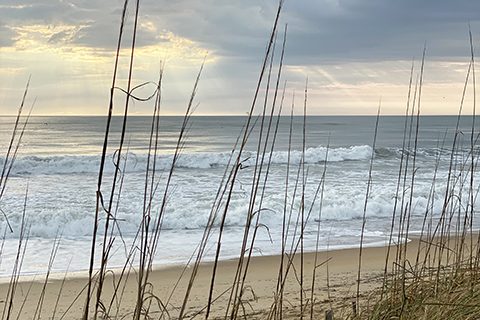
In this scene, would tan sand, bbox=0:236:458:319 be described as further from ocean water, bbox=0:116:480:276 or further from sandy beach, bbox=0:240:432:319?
ocean water, bbox=0:116:480:276

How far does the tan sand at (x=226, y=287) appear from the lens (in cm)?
550

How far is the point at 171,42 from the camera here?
215cm

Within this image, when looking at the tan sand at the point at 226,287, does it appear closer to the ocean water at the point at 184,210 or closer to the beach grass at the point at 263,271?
the beach grass at the point at 263,271

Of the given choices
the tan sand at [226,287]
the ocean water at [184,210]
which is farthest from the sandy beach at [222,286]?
the ocean water at [184,210]

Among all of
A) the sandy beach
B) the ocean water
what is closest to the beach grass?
the sandy beach

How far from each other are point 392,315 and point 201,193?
35.3 feet

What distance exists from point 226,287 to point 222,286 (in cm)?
8

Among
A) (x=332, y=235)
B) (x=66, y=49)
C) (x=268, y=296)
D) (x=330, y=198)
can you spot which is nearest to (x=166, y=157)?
(x=330, y=198)

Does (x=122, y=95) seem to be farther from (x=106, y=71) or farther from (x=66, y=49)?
(x=66, y=49)

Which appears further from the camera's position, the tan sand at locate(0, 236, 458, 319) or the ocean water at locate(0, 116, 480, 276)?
the ocean water at locate(0, 116, 480, 276)

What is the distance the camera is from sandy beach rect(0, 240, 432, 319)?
551 cm

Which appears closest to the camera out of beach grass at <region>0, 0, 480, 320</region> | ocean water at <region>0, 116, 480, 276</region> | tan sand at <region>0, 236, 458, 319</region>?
beach grass at <region>0, 0, 480, 320</region>

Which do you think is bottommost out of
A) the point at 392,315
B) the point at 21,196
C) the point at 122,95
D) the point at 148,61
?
the point at 21,196

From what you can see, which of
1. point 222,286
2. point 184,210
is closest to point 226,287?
point 222,286
